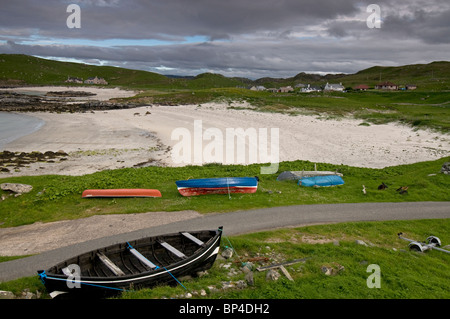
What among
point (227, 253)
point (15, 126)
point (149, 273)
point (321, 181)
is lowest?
point (227, 253)

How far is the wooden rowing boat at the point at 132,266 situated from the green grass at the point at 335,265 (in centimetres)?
46

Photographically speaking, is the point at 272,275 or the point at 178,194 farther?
the point at 178,194

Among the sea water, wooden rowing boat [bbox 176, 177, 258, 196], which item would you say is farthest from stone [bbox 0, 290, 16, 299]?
the sea water

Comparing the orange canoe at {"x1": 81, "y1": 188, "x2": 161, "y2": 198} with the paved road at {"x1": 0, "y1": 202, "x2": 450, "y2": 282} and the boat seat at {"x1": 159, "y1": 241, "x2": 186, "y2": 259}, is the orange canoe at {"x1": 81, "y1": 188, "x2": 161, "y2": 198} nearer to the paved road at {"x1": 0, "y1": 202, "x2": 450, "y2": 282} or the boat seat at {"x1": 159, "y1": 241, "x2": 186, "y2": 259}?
the paved road at {"x1": 0, "y1": 202, "x2": 450, "y2": 282}

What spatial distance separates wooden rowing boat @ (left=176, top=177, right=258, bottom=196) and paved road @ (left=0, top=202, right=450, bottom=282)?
10.6ft

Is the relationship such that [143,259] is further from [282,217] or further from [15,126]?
[15,126]

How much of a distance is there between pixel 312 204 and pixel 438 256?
8.07 metres

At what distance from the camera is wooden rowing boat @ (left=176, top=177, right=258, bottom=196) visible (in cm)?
2320

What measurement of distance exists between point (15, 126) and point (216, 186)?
51.6 meters

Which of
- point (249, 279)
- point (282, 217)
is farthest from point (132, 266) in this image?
point (282, 217)

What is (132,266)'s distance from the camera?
13289 millimetres

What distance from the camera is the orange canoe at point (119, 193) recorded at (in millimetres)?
22797

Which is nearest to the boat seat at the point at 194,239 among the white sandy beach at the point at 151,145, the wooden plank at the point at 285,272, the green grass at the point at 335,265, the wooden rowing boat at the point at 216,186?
the green grass at the point at 335,265
